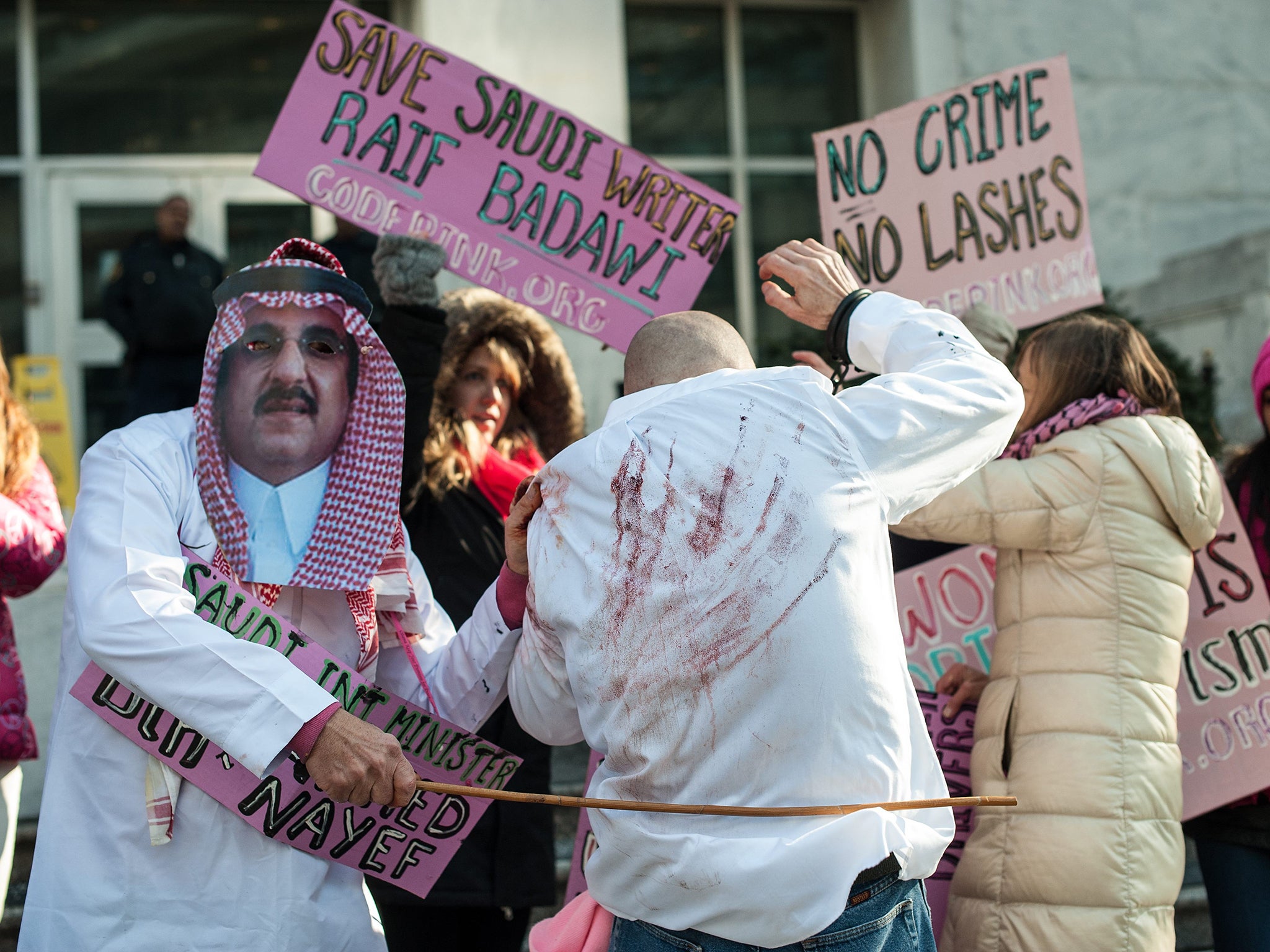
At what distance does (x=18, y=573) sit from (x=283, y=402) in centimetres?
91

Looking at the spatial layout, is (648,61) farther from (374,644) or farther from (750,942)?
(750,942)

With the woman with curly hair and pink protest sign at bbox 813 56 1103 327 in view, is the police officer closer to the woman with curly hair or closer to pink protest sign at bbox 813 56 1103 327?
the woman with curly hair

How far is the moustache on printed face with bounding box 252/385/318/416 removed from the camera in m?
2.71

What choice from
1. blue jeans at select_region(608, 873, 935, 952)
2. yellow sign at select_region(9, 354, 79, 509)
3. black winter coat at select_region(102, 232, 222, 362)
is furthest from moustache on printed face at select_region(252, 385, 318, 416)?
yellow sign at select_region(9, 354, 79, 509)

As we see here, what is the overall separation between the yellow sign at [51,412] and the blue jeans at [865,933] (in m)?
5.43

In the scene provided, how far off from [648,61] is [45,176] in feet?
11.8

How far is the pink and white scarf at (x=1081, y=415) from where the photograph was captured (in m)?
3.21

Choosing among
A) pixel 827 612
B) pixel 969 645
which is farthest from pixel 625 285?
pixel 827 612

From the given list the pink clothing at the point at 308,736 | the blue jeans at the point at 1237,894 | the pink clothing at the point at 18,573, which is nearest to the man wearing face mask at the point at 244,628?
the pink clothing at the point at 308,736

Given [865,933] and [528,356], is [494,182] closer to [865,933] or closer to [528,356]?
[528,356]

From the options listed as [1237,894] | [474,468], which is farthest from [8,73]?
[1237,894]

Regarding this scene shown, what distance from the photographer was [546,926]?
2408mm

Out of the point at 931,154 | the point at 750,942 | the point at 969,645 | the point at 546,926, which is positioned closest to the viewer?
the point at 750,942

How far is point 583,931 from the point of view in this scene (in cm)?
232
